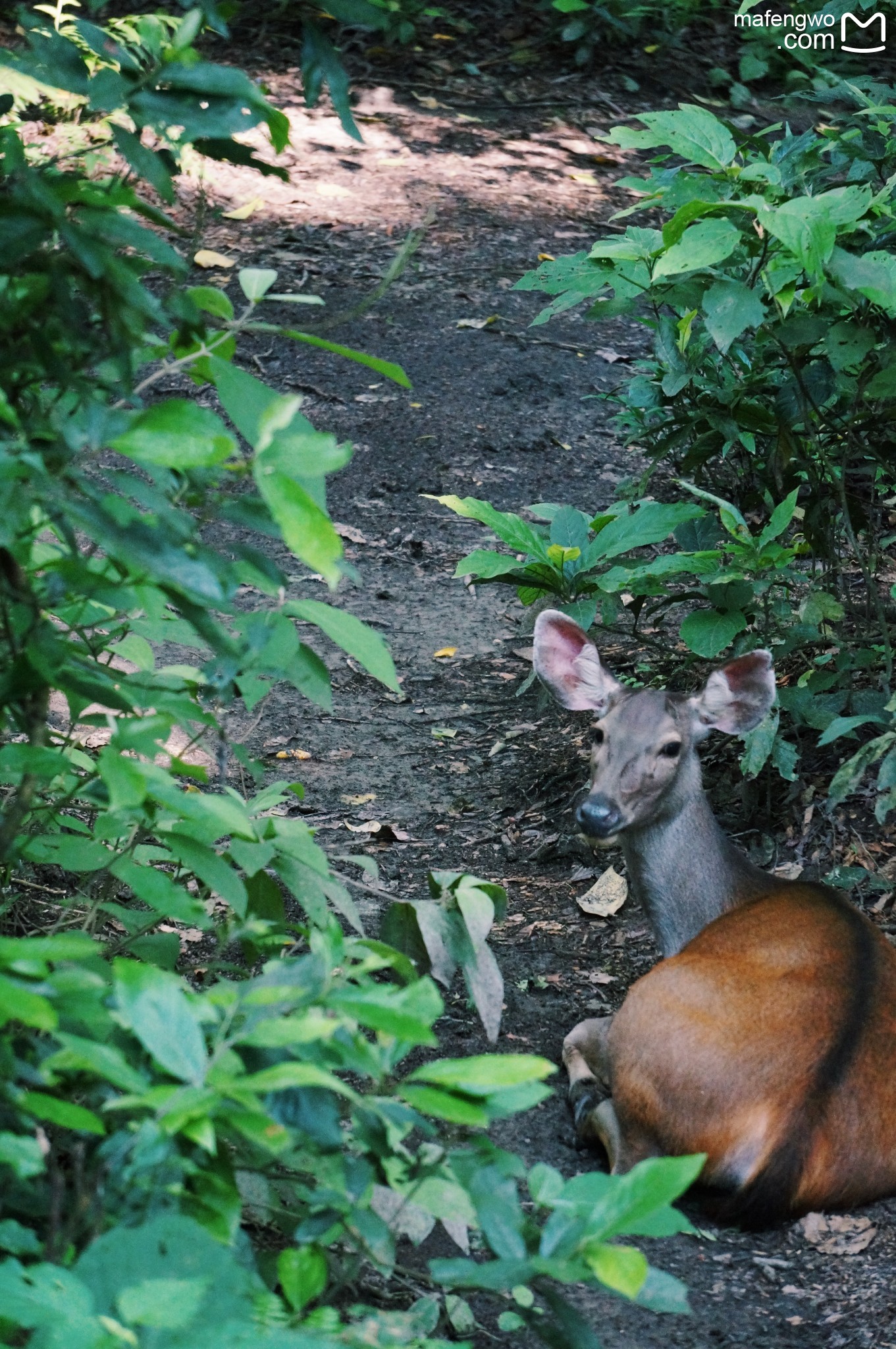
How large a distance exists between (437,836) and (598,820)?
1.39 m

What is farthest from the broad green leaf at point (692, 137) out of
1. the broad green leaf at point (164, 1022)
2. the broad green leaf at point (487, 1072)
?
the broad green leaf at point (164, 1022)

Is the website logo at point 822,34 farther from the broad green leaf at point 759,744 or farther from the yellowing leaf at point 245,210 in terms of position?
the broad green leaf at point 759,744

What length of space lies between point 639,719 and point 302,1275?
2.76 metres

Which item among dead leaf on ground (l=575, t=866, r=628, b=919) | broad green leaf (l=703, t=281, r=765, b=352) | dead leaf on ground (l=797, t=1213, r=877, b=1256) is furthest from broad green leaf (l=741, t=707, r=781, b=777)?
dead leaf on ground (l=797, t=1213, r=877, b=1256)

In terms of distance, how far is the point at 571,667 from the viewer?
Result: 474 cm

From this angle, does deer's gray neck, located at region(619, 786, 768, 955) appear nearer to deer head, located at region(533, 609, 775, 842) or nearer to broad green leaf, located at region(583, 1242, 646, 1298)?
deer head, located at region(533, 609, 775, 842)

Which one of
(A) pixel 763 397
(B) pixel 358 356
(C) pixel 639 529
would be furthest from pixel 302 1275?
(A) pixel 763 397

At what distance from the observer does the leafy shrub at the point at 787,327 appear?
3971mm

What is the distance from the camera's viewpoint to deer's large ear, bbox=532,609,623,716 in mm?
4676

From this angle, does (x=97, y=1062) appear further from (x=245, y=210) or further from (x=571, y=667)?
(x=245, y=210)

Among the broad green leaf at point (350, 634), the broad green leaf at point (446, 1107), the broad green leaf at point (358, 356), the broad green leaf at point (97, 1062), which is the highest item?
the broad green leaf at point (358, 356)

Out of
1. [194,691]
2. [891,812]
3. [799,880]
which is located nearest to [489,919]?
[194,691]

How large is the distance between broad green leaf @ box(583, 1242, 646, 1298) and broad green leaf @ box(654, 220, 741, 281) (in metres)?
2.63

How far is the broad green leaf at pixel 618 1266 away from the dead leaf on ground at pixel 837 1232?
6.02 feet
